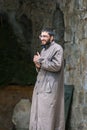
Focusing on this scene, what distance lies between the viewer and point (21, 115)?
7.27 metres

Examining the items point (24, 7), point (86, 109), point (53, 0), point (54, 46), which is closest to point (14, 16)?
point (24, 7)

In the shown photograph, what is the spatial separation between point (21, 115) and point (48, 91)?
8.55ft

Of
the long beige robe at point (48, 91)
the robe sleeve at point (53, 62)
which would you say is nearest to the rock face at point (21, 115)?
the long beige robe at point (48, 91)

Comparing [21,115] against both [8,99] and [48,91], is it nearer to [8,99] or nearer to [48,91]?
[8,99]

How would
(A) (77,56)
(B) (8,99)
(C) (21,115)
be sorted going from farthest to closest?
(B) (8,99) < (C) (21,115) < (A) (77,56)

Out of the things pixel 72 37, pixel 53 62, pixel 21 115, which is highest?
pixel 72 37

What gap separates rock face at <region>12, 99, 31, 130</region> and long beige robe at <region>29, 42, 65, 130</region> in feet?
7.79

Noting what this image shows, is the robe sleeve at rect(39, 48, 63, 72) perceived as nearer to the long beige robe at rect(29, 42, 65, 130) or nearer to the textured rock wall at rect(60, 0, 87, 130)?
the long beige robe at rect(29, 42, 65, 130)

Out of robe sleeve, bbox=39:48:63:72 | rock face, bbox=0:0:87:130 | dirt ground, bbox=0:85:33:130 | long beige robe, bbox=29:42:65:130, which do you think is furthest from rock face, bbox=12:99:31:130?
robe sleeve, bbox=39:48:63:72

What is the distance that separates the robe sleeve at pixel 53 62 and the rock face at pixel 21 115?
2627 millimetres

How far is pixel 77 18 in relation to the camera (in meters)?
6.26

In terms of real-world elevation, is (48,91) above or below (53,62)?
below

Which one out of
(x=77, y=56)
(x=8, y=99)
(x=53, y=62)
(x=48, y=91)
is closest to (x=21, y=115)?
(x=8, y=99)

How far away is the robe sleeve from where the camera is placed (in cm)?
470
